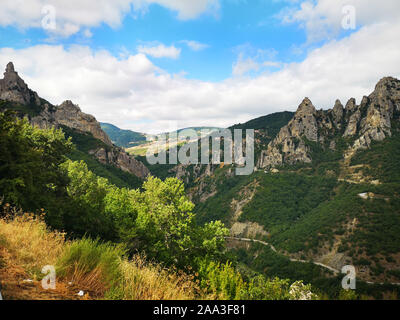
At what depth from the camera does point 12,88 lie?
159 metres

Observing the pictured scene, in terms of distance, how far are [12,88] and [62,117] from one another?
3601cm

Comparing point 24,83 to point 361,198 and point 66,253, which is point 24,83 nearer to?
point 66,253

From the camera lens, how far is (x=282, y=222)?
167m

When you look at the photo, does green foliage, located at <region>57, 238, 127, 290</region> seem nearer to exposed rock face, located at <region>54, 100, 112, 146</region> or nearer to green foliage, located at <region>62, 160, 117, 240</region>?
green foliage, located at <region>62, 160, 117, 240</region>

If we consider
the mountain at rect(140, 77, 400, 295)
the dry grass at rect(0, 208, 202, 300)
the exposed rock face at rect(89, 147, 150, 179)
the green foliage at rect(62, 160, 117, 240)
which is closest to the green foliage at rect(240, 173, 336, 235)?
the mountain at rect(140, 77, 400, 295)

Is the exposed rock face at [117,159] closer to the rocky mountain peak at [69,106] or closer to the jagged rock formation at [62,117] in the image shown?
the jagged rock formation at [62,117]

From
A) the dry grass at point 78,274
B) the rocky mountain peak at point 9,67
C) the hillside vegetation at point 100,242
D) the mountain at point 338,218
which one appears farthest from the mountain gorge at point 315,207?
the dry grass at point 78,274

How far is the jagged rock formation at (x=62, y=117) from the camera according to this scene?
155 m

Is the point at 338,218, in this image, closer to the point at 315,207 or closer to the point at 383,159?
the point at 315,207

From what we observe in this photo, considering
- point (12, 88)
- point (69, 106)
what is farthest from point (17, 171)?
point (69, 106)

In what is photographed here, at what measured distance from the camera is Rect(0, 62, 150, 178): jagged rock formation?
154750 mm
